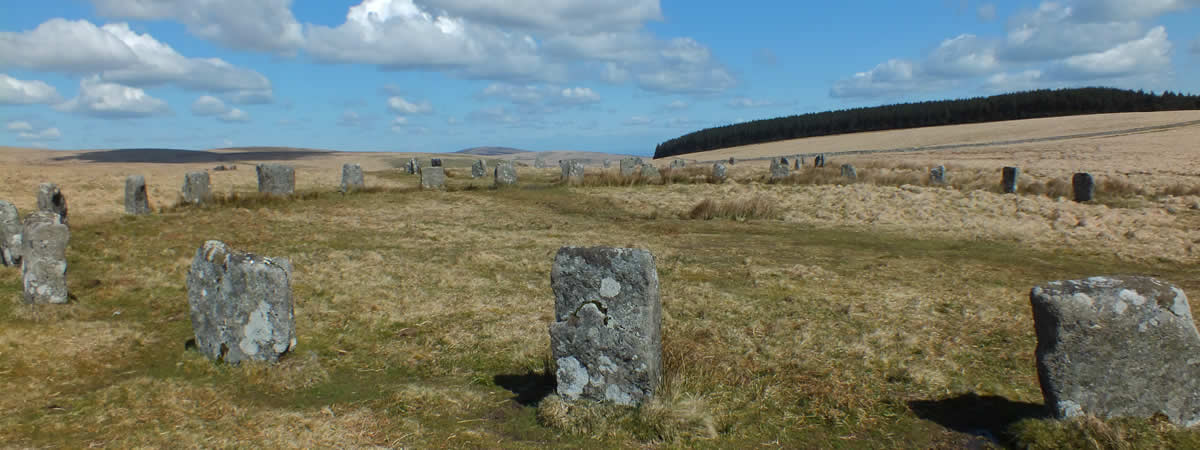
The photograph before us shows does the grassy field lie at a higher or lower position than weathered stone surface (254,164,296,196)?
lower

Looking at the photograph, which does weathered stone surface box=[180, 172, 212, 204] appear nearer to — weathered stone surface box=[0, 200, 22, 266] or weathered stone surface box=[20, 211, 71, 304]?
weathered stone surface box=[0, 200, 22, 266]

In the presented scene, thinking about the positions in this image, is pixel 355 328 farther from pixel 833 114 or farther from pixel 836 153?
pixel 833 114

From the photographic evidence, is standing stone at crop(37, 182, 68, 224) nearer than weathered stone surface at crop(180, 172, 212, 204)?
Yes

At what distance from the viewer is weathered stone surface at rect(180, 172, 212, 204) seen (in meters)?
20.7

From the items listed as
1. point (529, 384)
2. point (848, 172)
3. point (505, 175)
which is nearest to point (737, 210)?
point (848, 172)

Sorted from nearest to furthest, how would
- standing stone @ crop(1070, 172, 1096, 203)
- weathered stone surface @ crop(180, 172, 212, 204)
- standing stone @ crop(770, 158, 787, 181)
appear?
weathered stone surface @ crop(180, 172, 212, 204), standing stone @ crop(1070, 172, 1096, 203), standing stone @ crop(770, 158, 787, 181)

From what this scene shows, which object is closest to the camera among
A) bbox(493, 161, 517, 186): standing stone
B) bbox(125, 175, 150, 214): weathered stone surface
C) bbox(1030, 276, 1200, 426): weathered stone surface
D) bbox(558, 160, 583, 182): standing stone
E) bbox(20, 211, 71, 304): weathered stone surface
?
bbox(1030, 276, 1200, 426): weathered stone surface

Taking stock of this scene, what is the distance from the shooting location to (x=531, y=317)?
934 cm

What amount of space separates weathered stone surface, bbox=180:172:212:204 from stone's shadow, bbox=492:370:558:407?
17.0m

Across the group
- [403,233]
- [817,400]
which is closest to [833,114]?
[403,233]

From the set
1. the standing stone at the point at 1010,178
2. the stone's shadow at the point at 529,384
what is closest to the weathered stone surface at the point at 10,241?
the stone's shadow at the point at 529,384

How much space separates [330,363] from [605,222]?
11894mm

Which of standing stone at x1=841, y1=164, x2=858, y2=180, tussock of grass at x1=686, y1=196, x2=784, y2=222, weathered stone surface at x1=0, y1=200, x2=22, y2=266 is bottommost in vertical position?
tussock of grass at x1=686, y1=196, x2=784, y2=222

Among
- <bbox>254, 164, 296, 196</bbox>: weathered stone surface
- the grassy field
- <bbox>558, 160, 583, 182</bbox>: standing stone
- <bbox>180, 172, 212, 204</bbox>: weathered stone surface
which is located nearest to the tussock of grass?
the grassy field
